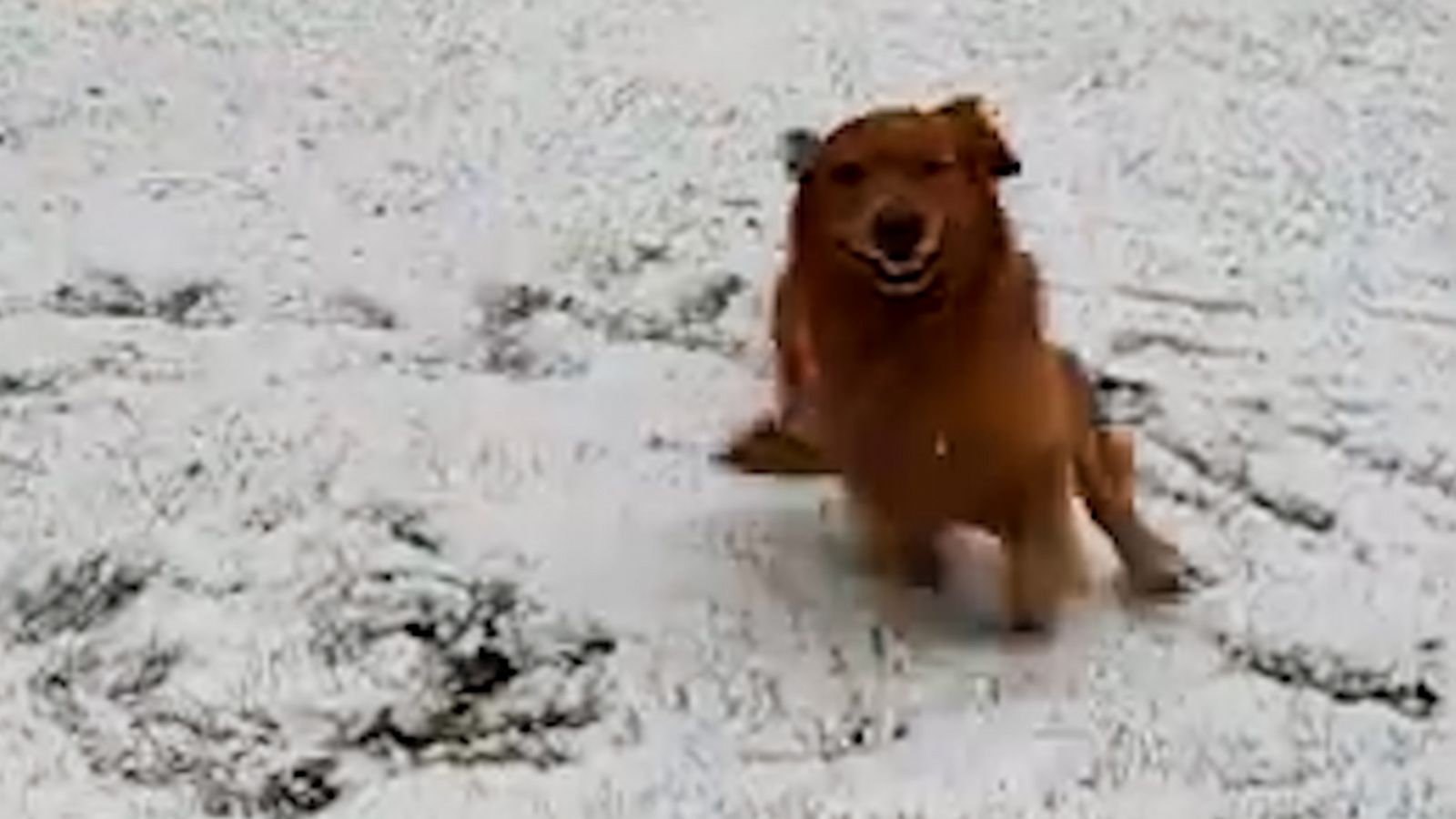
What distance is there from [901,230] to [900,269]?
64mm

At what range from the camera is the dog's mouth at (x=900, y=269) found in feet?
16.5

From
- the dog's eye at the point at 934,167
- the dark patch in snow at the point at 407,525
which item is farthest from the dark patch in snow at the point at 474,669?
the dog's eye at the point at 934,167

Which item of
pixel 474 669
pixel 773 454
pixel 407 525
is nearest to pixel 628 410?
pixel 773 454

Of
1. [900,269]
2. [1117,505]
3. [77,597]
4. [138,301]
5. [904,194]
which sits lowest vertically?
[77,597]

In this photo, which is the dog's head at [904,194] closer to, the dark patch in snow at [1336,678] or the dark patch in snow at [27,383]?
the dark patch in snow at [1336,678]

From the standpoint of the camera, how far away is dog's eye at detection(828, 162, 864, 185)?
509 centimetres

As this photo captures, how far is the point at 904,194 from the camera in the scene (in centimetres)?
505

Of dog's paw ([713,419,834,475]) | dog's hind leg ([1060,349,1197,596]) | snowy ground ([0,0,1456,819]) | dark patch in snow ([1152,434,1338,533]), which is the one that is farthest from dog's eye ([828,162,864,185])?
dark patch in snow ([1152,434,1338,533])

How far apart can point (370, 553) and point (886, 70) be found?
3882mm

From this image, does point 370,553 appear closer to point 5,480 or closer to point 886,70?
point 5,480

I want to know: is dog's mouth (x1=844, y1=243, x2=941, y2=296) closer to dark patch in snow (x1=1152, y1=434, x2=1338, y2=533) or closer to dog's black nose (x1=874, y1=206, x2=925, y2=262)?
dog's black nose (x1=874, y1=206, x2=925, y2=262)

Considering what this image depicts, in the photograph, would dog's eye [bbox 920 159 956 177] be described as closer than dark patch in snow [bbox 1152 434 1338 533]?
Yes

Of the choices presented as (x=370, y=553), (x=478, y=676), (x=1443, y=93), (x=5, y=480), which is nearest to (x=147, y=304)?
(x=5, y=480)

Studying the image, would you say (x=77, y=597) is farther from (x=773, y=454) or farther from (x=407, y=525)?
(x=773, y=454)
